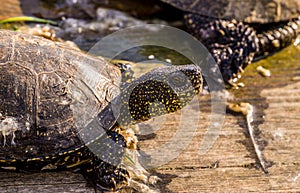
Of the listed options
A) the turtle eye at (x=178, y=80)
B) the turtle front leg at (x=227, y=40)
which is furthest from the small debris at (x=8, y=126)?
the turtle front leg at (x=227, y=40)

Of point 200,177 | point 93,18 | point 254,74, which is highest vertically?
point 93,18

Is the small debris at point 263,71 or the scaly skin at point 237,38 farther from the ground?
the scaly skin at point 237,38

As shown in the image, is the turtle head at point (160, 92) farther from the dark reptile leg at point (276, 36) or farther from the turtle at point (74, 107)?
the dark reptile leg at point (276, 36)

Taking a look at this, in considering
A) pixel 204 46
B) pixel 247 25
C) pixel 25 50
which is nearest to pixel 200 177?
pixel 25 50

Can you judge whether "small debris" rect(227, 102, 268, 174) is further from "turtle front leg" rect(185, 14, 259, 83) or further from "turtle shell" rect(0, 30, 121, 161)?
"turtle shell" rect(0, 30, 121, 161)

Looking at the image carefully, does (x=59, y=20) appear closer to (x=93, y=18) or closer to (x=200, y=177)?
(x=93, y=18)

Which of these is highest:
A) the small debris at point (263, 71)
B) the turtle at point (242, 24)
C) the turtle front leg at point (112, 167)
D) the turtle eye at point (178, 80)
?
the turtle at point (242, 24)

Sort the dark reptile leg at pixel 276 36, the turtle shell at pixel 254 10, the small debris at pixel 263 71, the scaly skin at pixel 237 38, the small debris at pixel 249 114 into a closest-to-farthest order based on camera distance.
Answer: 1. the small debris at pixel 249 114
2. the small debris at pixel 263 71
3. the scaly skin at pixel 237 38
4. the dark reptile leg at pixel 276 36
5. the turtle shell at pixel 254 10
